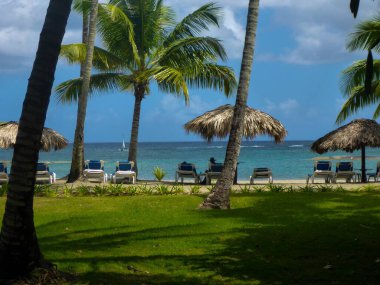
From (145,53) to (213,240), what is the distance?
13.9 meters

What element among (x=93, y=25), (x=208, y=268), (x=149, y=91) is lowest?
(x=208, y=268)

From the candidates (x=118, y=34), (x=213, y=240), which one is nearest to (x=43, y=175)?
(x=118, y=34)

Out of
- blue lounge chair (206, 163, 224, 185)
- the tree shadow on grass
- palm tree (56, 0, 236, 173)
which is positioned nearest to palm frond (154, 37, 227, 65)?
palm tree (56, 0, 236, 173)

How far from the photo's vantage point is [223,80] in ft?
67.4

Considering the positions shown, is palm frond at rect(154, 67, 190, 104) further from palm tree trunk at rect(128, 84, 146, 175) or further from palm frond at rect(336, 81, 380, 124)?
palm frond at rect(336, 81, 380, 124)

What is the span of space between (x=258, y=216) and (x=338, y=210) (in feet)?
5.80

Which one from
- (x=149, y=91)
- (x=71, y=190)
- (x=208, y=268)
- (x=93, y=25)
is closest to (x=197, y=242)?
(x=208, y=268)

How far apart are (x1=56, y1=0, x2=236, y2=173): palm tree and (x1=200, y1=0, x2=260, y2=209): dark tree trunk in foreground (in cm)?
705

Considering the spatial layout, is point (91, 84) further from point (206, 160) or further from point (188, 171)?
point (206, 160)

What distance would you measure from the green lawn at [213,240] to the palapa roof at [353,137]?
6969 mm

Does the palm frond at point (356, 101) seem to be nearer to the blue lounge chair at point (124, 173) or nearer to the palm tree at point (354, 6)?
the blue lounge chair at point (124, 173)

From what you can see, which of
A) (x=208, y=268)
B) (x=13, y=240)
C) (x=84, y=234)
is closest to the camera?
(x=13, y=240)

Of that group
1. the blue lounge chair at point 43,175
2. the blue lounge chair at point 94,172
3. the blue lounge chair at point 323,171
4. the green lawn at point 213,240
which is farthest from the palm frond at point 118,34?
the green lawn at point 213,240

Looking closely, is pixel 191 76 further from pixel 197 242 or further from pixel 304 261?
pixel 304 261
